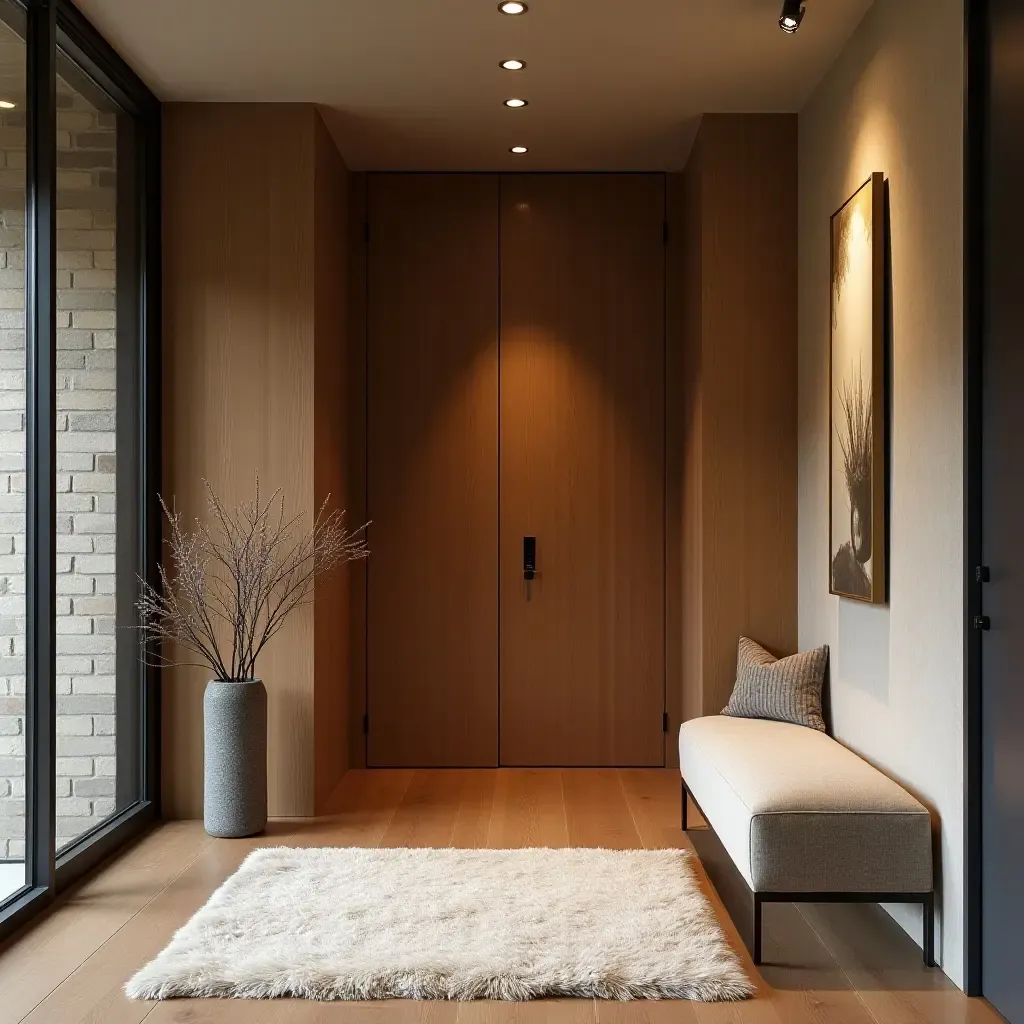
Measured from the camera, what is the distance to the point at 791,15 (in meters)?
3.54

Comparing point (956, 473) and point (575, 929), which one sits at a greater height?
point (956, 473)

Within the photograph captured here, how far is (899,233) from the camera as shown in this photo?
3428 millimetres

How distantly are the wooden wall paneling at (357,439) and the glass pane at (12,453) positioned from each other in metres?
2.11

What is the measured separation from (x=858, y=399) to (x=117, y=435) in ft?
8.37

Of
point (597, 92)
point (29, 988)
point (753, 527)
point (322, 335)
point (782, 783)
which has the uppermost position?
point (597, 92)

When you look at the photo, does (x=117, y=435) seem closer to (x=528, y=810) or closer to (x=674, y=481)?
(x=528, y=810)

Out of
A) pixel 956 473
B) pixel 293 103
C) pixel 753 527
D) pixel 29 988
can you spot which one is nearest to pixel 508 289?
pixel 293 103

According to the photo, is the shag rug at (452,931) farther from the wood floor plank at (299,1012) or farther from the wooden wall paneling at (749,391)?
the wooden wall paneling at (749,391)

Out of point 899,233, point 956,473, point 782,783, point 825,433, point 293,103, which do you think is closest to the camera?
point 956,473

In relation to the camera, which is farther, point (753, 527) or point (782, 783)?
point (753, 527)

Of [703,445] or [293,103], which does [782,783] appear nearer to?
[703,445]

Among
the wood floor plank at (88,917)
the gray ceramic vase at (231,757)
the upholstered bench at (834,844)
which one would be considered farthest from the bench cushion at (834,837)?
the gray ceramic vase at (231,757)

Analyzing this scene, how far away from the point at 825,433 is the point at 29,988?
3.05 metres

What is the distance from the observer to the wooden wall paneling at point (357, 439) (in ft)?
17.8
